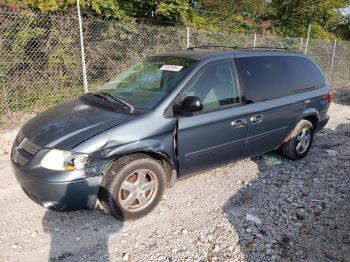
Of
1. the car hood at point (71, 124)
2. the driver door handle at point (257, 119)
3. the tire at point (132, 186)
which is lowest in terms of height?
the tire at point (132, 186)

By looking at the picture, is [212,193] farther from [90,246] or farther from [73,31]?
[73,31]

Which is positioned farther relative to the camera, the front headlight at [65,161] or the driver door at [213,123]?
the driver door at [213,123]

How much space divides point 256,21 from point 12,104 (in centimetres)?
1386

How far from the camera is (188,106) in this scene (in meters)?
3.46

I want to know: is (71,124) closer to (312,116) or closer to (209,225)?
(209,225)

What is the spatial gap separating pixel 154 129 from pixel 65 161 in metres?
0.96

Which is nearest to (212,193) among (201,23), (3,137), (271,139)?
(271,139)

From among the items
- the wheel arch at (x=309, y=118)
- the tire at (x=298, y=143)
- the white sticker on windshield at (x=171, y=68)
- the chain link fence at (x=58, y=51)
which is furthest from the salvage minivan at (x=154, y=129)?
the chain link fence at (x=58, y=51)

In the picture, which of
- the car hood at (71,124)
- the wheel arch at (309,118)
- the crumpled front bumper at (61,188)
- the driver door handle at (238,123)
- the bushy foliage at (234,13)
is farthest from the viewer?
the bushy foliage at (234,13)

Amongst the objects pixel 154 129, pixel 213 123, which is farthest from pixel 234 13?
pixel 154 129

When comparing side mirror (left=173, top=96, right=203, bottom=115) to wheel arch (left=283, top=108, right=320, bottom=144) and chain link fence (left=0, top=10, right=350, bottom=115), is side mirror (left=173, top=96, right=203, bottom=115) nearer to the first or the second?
wheel arch (left=283, top=108, right=320, bottom=144)

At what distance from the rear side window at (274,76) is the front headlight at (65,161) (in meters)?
2.25

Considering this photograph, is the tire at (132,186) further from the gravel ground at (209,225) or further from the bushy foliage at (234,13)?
the bushy foliage at (234,13)

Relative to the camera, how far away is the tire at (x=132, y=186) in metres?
3.21
